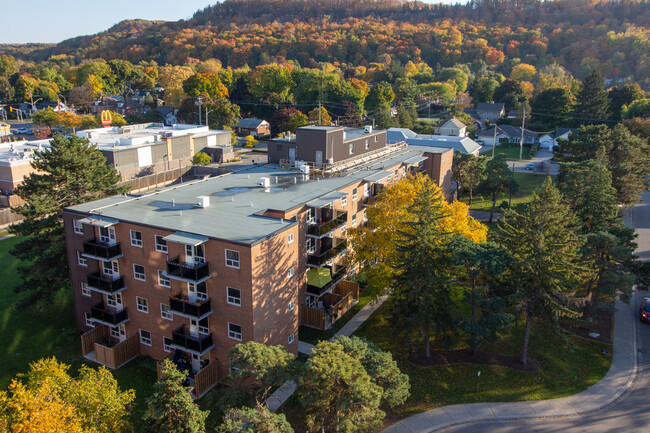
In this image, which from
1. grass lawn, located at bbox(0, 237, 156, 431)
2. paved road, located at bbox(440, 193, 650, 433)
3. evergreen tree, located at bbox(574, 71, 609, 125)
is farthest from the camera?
evergreen tree, located at bbox(574, 71, 609, 125)

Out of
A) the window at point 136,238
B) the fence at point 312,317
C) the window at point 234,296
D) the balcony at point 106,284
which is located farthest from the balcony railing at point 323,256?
the balcony at point 106,284

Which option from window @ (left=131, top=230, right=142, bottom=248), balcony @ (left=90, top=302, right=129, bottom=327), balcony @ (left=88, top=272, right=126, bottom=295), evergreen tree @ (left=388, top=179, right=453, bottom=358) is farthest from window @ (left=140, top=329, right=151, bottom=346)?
evergreen tree @ (left=388, top=179, right=453, bottom=358)

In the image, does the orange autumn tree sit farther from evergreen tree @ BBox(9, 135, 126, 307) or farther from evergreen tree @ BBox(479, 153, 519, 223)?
evergreen tree @ BBox(479, 153, 519, 223)

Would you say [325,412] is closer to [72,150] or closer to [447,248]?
[447,248]

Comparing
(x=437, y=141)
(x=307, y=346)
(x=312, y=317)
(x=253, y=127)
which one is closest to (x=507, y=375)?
(x=307, y=346)

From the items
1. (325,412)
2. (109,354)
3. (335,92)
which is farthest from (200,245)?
(335,92)

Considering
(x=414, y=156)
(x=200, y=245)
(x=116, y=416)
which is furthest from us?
(x=414, y=156)
